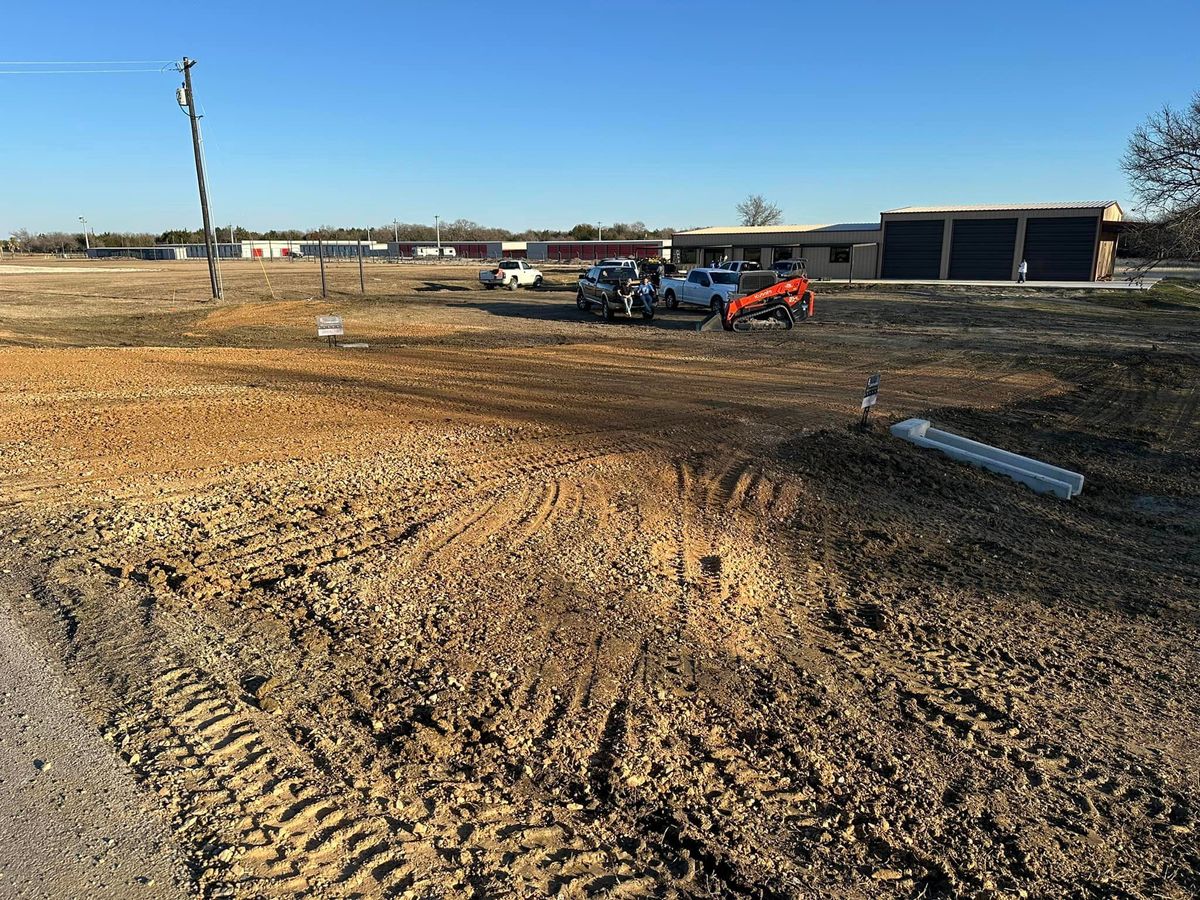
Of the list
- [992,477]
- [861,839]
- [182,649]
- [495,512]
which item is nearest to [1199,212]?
[992,477]

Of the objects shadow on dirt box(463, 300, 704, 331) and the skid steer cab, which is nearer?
the skid steer cab

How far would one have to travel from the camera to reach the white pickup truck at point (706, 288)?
28719 millimetres

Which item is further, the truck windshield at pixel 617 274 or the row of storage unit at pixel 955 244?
the row of storage unit at pixel 955 244

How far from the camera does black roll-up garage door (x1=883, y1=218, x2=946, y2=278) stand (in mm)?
57781

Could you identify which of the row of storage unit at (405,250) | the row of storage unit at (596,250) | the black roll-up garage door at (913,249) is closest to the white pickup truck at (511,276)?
the black roll-up garage door at (913,249)

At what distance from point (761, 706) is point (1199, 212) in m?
22.9

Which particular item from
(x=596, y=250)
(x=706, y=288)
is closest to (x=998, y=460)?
(x=706, y=288)

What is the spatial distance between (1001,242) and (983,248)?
1.18 metres

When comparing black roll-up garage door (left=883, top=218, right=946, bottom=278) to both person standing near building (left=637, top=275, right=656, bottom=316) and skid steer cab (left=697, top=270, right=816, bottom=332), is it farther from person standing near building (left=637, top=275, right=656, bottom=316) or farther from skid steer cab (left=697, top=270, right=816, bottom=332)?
person standing near building (left=637, top=275, right=656, bottom=316)

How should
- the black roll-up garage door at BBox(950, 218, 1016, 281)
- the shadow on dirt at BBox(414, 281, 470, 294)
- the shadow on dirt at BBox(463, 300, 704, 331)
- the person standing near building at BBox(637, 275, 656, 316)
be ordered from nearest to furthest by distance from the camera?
the shadow on dirt at BBox(463, 300, 704, 331), the person standing near building at BBox(637, 275, 656, 316), the shadow on dirt at BBox(414, 281, 470, 294), the black roll-up garage door at BBox(950, 218, 1016, 281)

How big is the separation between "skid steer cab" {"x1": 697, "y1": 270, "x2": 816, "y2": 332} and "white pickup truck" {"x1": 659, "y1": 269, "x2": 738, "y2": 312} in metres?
1.20

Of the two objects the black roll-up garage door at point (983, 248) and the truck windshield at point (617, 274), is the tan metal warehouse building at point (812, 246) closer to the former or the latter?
the black roll-up garage door at point (983, 248)

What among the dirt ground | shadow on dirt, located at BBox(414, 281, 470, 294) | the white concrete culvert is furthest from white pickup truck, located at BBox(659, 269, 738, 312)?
the white concrete culvert

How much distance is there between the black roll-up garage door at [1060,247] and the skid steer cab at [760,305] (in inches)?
1435
